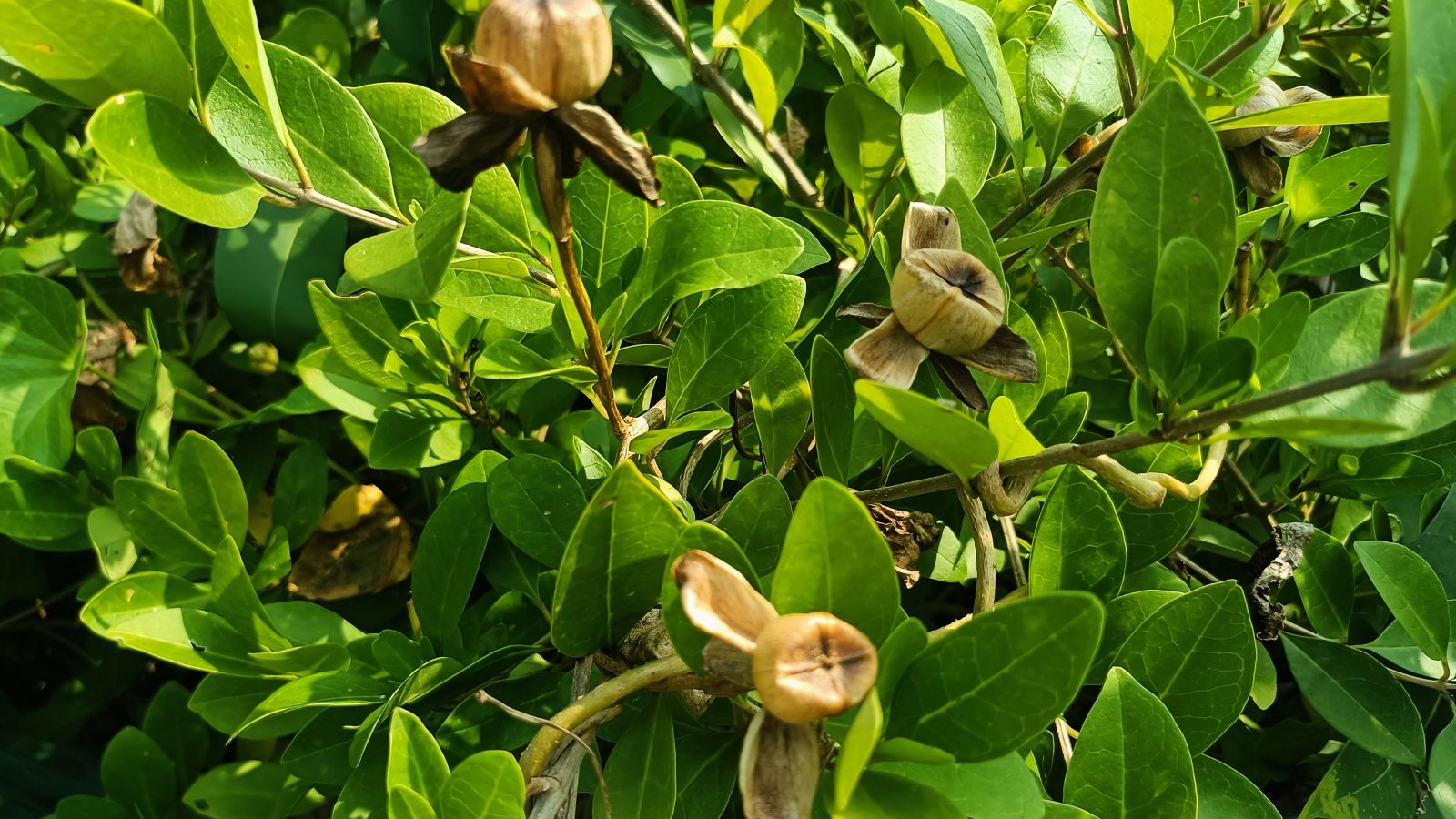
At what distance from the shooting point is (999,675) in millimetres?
568

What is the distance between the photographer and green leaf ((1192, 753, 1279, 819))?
2.61ft

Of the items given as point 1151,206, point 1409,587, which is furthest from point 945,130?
point 1409,587

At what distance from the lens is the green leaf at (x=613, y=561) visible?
64 centimetres

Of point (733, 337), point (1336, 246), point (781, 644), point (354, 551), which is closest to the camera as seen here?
point (781, 644)

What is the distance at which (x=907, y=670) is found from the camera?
2.03 feet

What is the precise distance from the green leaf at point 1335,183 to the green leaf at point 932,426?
0.66 meters

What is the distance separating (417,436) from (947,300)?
24.9 inches

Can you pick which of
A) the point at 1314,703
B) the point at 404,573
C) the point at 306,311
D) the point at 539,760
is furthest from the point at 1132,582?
the point at 306,311

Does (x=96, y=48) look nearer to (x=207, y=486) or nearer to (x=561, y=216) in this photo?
(x=561, y=216)

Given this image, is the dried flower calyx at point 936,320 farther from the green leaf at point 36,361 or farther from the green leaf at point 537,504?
the green leaf at point 36,361

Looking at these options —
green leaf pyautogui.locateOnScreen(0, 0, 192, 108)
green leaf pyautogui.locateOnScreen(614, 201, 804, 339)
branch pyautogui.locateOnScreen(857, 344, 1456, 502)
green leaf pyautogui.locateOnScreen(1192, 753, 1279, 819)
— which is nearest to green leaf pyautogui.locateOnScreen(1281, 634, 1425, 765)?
green leaf pyautogui.locateOnScreen(1192, 753, 1279, 819)

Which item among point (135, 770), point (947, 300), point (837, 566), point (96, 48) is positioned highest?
point (96, 48)

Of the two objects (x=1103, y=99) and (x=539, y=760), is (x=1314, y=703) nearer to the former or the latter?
(x=1103, y=99)

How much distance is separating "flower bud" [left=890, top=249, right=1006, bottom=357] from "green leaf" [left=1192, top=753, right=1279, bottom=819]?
0.39 m
